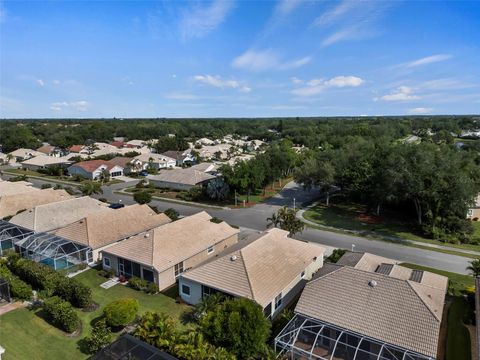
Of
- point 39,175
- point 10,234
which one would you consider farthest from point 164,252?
point 39,175

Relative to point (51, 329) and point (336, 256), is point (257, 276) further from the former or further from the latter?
point (51, 329)

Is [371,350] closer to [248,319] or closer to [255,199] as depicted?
[248,319]

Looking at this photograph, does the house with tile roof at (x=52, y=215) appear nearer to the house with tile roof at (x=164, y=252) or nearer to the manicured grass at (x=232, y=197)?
the house with tile roof at (x=164, y=252)

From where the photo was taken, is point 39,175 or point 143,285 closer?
point 143,285

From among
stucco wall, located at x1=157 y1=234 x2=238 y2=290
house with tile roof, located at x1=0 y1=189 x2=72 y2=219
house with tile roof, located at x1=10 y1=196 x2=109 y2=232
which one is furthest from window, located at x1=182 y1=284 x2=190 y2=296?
house with tile roof, located at x1=0 y1=189 x2=72 y2=219

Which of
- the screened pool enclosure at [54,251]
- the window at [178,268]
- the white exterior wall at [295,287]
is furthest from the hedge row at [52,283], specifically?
the white exterior wall at [295,287]

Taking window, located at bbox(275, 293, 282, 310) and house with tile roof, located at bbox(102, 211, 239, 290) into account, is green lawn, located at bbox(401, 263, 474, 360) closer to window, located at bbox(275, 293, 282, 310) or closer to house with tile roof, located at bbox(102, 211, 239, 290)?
window, located at bbox(275, 293, 282, 310)
